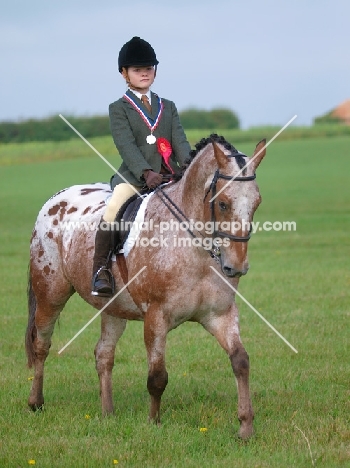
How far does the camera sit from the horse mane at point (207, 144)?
6.75 metres

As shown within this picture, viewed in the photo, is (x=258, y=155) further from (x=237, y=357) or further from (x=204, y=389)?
(x=204, y=389)

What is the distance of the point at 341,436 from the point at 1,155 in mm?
58913

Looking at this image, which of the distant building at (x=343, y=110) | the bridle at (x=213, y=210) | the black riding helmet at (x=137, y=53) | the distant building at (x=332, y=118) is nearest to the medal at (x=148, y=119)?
the black riding helmet at (x=137, y=53)

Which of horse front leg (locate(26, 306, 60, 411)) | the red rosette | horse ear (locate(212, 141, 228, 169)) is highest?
horse ear (locate(212, 141, 228, 169))

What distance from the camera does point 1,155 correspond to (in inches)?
2517

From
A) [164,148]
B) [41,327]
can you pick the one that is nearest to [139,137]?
[164,148]

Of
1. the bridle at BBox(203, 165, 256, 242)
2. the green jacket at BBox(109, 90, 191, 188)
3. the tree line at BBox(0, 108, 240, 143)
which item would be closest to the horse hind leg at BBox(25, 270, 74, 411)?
the green jacket at BBox(109, 90, 191, 188)

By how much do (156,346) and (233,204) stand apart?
143 centimetres

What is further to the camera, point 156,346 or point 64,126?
point 64,126

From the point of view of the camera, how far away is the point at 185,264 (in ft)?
23.5

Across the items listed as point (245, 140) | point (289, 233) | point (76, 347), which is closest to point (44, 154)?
point (245, 140)

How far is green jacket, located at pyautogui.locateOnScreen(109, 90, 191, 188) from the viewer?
779 cm

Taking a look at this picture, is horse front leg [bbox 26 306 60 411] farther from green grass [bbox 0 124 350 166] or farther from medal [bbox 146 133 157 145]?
green grass [bbox 0 124 350 166]

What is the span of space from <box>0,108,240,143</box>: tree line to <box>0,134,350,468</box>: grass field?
43160 mm
